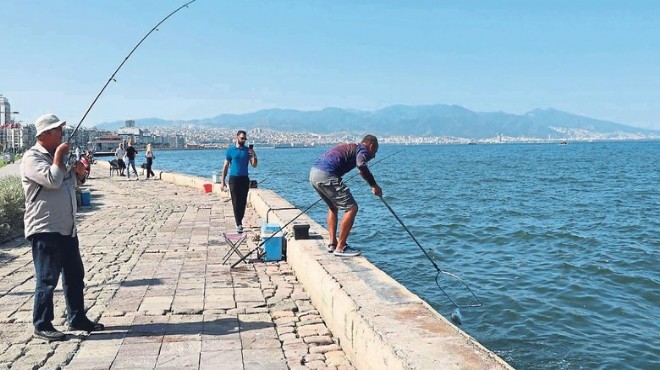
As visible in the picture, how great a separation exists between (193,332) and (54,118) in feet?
6.76

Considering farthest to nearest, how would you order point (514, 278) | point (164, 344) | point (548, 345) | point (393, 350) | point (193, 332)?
point (514, 278) → point (548, 345) → point (193, 332) → point (164, 344) → point (393, 350)

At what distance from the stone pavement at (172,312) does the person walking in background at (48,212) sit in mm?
375

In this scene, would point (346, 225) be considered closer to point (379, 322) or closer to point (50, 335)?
point (379, 322)

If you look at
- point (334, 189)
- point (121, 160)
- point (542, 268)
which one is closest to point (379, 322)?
point (334, 189)

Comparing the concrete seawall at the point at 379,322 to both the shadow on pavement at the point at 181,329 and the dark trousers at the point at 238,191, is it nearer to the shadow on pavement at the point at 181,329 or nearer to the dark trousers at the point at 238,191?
the shadow on pavement at the point at 181,329

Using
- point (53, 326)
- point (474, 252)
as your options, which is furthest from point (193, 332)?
point (474, 252)

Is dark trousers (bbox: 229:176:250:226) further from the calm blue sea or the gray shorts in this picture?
the gray shorts

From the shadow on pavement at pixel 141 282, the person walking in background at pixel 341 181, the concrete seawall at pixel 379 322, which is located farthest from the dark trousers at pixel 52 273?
the person walking in background at pixel 341 181

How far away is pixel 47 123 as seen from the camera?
4617 millimetres

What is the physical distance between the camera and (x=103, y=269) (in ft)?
24.0

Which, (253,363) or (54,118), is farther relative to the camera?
(54,118)

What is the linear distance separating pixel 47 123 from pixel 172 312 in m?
2.03

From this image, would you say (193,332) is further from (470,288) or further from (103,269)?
(470,288)

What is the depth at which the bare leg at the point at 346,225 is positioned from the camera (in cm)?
627
